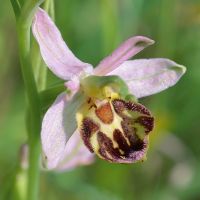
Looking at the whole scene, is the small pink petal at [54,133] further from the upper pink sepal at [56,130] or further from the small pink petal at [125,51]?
the small pink petal at [125,51]

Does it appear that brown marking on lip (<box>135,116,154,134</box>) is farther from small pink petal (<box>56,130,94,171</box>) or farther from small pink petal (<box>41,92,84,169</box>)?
small pink petal (<box>56,130,94,171</box>)

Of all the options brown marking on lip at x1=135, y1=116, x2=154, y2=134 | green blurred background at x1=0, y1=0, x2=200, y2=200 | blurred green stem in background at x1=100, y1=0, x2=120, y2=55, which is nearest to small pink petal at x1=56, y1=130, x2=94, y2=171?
brown marking on lip at x1=135, y1=116, x2=154, y2=134

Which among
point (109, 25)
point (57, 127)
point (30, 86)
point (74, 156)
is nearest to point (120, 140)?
point (57, 127)

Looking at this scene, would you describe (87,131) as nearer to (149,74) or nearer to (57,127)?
(57,127)

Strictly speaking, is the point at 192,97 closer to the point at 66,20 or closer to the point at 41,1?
the point at 66,20

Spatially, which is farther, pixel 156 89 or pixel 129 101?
pixel 156 89

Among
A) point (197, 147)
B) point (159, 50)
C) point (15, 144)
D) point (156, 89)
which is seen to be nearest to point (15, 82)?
point (15, 144)
